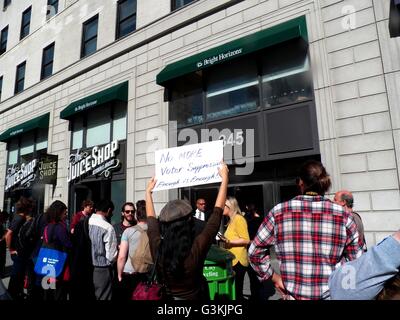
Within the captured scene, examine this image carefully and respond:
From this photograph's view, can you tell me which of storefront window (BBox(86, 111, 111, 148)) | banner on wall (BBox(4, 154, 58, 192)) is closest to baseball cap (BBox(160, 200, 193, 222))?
storefront window (BBox(86, 111, 111, 148))

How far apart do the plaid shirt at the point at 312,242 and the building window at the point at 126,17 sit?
11.6 metres

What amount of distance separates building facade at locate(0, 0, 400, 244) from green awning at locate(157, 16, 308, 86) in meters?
0.04

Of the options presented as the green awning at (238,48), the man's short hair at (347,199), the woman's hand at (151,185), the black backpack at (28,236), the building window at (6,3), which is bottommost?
the black backpack at (28,236)

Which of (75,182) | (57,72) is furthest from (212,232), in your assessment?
(57,72)

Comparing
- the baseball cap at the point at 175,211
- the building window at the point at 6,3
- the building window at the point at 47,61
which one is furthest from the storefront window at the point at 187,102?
the building window at the point at 6,3

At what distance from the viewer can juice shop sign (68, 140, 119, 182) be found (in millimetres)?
11363

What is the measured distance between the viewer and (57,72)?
14586 millimetres

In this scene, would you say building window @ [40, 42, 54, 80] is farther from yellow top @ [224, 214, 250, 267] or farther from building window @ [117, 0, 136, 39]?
yellow top @ [224, 214, 250, 267]

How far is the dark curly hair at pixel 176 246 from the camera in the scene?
2143 millimetres

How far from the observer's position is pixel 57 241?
440 centimetres

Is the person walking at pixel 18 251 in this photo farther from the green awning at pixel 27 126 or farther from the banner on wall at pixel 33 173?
the green awning at pixel 27 126

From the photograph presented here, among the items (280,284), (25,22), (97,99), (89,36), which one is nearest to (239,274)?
(280,284)
